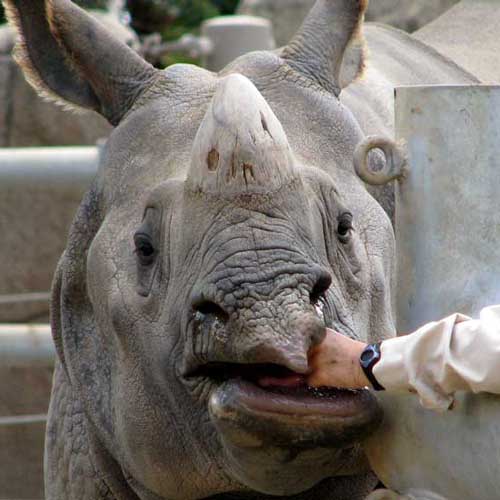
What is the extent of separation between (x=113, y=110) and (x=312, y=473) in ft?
4.08

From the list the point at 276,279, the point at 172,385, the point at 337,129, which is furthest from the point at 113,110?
the point at 276,279

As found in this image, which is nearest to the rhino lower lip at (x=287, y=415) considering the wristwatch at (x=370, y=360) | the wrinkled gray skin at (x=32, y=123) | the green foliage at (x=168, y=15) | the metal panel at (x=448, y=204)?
the wristwatch at (x=370, y=360)

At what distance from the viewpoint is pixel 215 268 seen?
3.22m

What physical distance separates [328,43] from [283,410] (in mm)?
1407

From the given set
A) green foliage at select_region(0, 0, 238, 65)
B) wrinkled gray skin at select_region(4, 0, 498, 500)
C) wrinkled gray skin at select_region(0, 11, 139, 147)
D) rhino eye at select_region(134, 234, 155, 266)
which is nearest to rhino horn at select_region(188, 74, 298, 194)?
wrinkled gray skin at select_region(4, 0, 498, 500)

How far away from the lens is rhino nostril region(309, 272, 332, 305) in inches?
125

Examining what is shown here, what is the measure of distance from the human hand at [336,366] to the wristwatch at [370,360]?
0.01m

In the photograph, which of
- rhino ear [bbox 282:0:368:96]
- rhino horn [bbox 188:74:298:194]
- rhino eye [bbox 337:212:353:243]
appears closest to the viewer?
rhino horn [bbox 188:74:298:194]

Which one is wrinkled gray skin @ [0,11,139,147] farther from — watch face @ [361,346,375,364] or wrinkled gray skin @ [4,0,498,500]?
watch face @ [361,346,375,364]

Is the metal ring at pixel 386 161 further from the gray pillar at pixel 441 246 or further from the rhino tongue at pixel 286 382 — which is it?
the rhino tongue at pixel 286 382

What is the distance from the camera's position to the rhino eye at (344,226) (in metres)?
3.55

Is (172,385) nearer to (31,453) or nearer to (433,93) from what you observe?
(433,93)

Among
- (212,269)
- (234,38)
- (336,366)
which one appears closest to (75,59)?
(212,269)

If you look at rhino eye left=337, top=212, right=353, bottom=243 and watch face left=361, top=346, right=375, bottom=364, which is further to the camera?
rhino eye left=337, top=212, right=353, bottom=243
